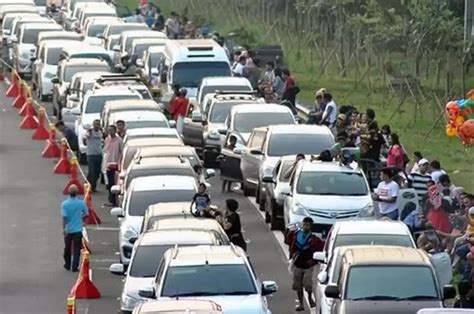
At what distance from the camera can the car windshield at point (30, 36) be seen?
198ft

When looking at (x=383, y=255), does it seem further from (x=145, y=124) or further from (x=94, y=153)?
(x=145, y=124)

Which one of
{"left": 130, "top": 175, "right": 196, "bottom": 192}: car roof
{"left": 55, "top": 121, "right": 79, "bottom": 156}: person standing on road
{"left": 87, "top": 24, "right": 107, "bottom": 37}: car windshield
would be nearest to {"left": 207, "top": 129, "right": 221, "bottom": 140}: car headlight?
{"left": 55, "top": 121, "right": 79, "bottom": 156}: person standing on road

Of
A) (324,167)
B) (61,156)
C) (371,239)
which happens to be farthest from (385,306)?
(61,156)

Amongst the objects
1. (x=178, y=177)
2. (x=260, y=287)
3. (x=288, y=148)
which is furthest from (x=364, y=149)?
(x=260, y=287)

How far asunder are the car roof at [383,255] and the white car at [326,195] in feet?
23.3

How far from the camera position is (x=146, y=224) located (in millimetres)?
27938

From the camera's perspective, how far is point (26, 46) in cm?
6009

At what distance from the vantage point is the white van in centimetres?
4766

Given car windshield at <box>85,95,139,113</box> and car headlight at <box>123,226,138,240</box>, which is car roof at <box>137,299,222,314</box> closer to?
car headlight at <box>123,226,138,240</box>

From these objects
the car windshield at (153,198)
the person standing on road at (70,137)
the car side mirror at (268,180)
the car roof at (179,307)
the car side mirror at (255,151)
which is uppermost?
the car roof at (179,307)

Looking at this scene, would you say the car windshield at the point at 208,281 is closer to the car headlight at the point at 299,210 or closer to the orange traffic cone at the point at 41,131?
the car headlight at the point at 299,210

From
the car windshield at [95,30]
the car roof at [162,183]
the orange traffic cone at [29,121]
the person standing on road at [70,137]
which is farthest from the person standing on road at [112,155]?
the car windshield at [95,30]

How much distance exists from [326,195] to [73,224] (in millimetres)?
4427

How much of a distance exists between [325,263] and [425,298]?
2.89 meters
